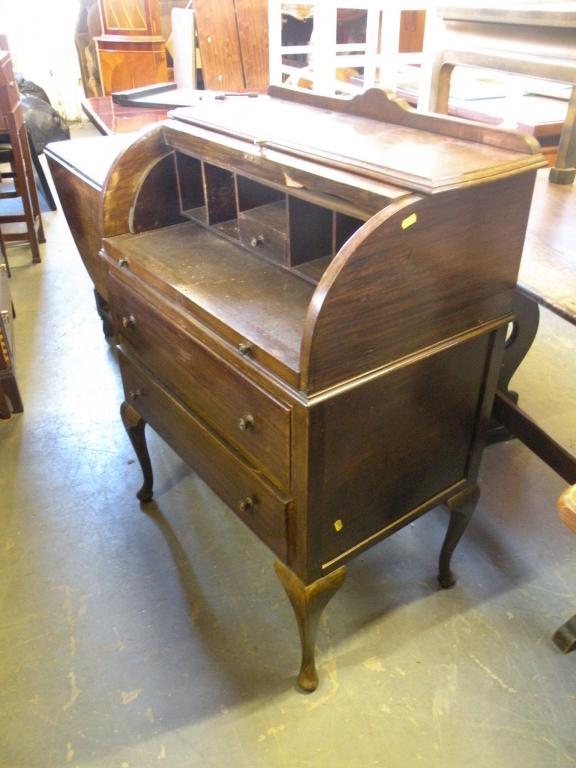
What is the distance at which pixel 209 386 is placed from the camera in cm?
143

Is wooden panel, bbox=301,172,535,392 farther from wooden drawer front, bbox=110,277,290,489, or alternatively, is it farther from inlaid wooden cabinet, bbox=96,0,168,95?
inlaid wooden cabinet, bbox=96,0,168,95

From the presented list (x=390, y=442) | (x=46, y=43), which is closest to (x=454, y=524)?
(x=390, y=442)

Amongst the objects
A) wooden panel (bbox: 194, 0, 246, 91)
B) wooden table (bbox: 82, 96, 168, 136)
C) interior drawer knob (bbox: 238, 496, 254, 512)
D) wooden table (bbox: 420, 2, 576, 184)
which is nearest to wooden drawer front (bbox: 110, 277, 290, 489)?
interior drawer knob (bbox: 238, 496, 254, 512)

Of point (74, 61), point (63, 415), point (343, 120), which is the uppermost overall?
point (343, 120)

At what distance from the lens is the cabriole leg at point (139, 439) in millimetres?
1960

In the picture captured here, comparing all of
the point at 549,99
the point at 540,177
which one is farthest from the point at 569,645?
the point at 549,99

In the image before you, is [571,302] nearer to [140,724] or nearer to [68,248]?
[140,724]

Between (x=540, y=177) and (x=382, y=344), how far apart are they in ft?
4.59

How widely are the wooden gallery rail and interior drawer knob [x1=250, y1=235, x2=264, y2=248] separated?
0.03ft

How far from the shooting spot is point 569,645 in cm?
165

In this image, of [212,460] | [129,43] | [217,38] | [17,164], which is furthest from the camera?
[129,43]

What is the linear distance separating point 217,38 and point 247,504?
4.06m

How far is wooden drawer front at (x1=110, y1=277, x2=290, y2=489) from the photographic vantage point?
1249 mm

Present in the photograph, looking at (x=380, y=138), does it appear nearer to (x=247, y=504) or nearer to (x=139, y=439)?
(x=247, y=504)
